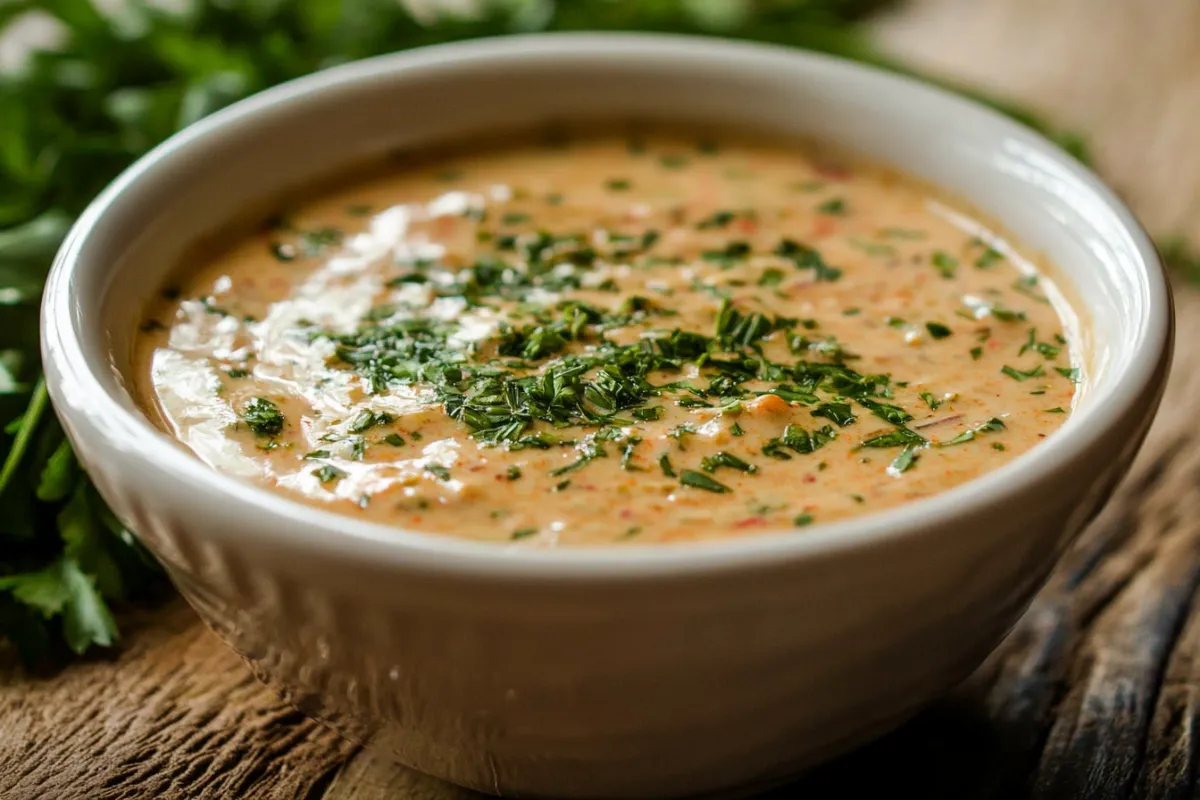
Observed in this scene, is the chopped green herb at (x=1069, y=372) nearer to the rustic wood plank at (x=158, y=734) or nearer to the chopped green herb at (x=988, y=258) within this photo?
the chopped green herb at (x=988, y=258)

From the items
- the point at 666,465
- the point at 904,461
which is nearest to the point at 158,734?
the point at 666,465

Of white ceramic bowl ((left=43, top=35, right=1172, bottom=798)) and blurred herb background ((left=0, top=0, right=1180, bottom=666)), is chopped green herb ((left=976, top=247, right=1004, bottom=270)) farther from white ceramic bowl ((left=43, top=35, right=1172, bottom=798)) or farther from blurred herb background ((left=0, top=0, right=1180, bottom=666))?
blurred herb background ((left=0, top=0, right=1180, bottom=666))

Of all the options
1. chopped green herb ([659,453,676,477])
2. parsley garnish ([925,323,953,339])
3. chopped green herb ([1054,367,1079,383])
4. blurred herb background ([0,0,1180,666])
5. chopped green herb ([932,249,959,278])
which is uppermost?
chopped green herb ([1054,367,1079,383])

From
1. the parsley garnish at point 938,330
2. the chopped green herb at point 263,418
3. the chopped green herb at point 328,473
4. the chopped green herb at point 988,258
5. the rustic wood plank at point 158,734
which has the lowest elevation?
the rustic wood plank at point 158,734

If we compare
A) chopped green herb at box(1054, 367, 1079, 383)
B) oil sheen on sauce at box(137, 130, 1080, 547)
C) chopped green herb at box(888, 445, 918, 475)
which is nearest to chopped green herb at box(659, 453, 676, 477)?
oil sheen on sauce at box(137, 130, 1080, 547)

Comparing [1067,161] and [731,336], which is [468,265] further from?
[1067,161]

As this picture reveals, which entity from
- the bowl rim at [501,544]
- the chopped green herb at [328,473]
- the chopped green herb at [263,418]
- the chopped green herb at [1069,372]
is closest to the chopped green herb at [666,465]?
the bowl rim at [501,544]
